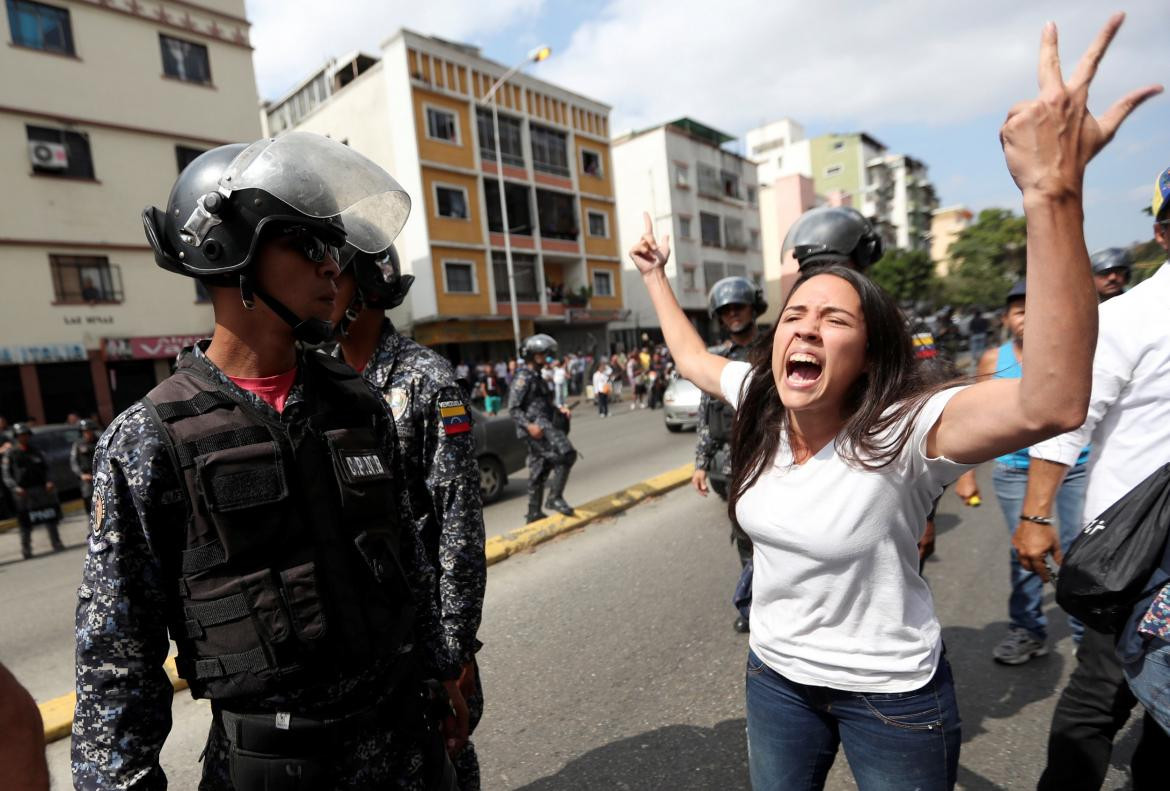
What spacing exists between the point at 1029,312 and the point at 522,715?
9.32 feet

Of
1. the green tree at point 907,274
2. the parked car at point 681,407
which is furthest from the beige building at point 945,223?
the parked car at point 681,407

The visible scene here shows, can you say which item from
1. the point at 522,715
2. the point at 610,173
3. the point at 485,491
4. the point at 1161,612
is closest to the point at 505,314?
→ the point at 610,173

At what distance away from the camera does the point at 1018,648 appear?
331 centimetres

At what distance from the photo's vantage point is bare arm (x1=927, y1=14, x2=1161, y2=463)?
1073mm

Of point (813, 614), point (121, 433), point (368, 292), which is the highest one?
point (368, 292)

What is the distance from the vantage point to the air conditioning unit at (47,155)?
16.5 meters

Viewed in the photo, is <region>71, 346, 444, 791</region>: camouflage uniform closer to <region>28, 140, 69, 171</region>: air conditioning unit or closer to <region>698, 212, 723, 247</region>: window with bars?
<region>28, 140, 69, 171</region>: air conditioning unit

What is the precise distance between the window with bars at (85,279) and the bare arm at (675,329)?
800 inches

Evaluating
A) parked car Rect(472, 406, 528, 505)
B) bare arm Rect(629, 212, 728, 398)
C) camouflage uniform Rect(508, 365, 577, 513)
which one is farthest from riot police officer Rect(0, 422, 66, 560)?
bare arm Rect(629, 212, 728, 398)

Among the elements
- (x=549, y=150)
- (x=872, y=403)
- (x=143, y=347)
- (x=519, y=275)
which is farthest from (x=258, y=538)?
(x=549, y=150)

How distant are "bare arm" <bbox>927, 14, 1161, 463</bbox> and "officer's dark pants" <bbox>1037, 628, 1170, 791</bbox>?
4.23 feet

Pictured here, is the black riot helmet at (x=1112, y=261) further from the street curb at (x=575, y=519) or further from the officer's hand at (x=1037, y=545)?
the street curb at (x=575, y=519)

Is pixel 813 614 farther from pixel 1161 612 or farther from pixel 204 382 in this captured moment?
Result: pixel 204 382

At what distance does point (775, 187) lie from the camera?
45.4 metres
